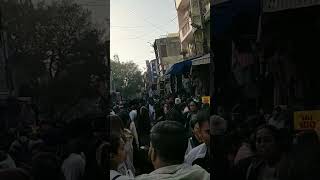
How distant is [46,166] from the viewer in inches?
77.0

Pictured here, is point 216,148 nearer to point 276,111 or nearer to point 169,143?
point 276,111

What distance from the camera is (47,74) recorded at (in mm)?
1978

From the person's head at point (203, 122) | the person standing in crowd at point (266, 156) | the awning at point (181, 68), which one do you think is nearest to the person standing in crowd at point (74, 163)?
the person standing in crowd at point (266, 156)

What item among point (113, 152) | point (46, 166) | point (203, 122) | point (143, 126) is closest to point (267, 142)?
point (113, 152)

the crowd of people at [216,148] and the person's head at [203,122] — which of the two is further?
the person's head at [203,122]

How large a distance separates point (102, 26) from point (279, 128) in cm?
93

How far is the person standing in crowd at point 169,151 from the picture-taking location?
2.34 metres

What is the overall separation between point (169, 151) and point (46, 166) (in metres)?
0.71

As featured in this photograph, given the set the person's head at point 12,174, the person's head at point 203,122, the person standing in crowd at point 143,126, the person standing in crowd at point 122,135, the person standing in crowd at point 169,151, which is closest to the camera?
the person's head at point 12,174

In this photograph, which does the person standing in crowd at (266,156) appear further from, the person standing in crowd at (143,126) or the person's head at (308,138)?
the person standing in crowd at (143,126)

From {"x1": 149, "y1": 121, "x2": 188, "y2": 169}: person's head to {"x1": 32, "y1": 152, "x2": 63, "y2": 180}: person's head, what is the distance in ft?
2.05

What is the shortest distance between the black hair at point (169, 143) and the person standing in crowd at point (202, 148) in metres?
0.82

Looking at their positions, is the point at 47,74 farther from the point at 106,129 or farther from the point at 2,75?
the point at 106,129

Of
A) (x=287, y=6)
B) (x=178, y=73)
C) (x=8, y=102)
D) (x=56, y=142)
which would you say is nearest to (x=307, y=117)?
(x=287, y=6)
